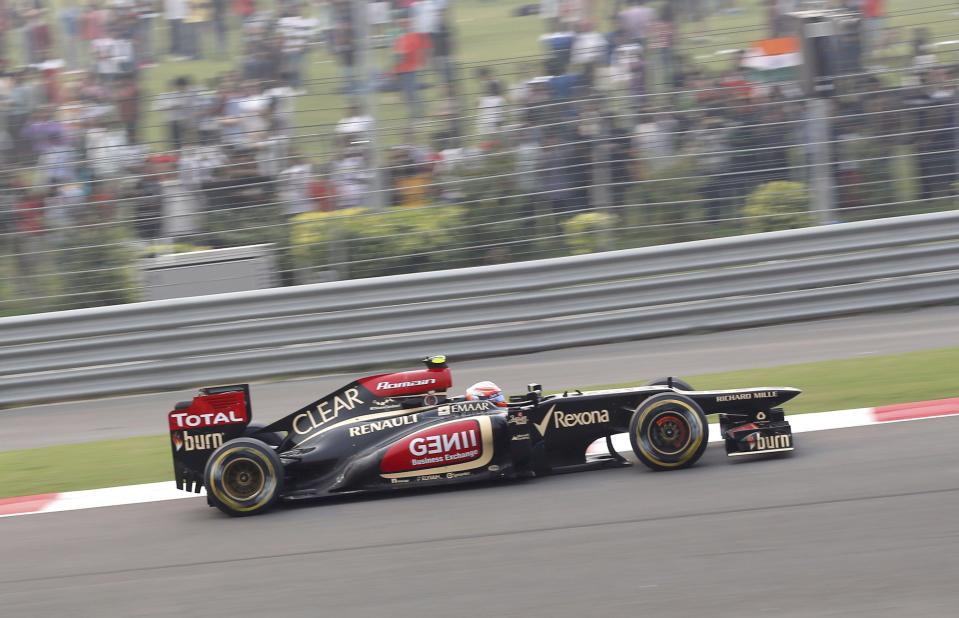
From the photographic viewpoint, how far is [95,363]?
10.3 meters

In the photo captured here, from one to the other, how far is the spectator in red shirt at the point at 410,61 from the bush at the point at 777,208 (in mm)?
3099

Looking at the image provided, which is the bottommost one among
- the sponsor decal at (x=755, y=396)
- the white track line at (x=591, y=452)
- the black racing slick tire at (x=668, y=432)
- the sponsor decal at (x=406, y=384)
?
the white track line at (x=591, y=452)

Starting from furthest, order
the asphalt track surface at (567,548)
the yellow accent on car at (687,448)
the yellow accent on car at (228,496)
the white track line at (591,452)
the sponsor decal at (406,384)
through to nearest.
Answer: the white track line at (591,452), the sponsor decal at (406,384), the yellow accent on car at (228,496), the yellow accent on car at (687,448), the asphalt track surface at (567,548)

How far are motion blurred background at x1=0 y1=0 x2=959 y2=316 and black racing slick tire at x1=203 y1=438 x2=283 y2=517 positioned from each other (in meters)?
4.66

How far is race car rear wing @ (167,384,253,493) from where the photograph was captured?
6.28 metres

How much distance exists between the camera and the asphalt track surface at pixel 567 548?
4.47 metres

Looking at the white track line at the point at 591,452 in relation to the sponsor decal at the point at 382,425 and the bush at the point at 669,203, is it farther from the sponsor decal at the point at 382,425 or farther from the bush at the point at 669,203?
the bush at the point at 669,203

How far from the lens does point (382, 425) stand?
6.22 meters

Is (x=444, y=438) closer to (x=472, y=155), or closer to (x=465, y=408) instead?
(x=465, y=408)

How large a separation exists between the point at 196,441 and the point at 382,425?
100 centimetres

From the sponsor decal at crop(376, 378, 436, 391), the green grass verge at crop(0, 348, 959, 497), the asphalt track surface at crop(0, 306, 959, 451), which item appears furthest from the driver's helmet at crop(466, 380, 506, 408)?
the asphalt track surface at crop(0, 306, 959, 451)

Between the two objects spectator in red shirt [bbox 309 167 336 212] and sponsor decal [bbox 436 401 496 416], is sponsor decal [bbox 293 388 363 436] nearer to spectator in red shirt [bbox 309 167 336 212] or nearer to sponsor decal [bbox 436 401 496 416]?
sponsor decal [bbox 436 401 496 416]

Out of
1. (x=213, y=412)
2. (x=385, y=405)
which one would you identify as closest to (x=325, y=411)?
(x=385, y=405)

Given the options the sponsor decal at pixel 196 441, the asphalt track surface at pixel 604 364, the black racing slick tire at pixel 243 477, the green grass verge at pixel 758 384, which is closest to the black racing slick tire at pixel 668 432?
the green grass verge at pixel 758 384
